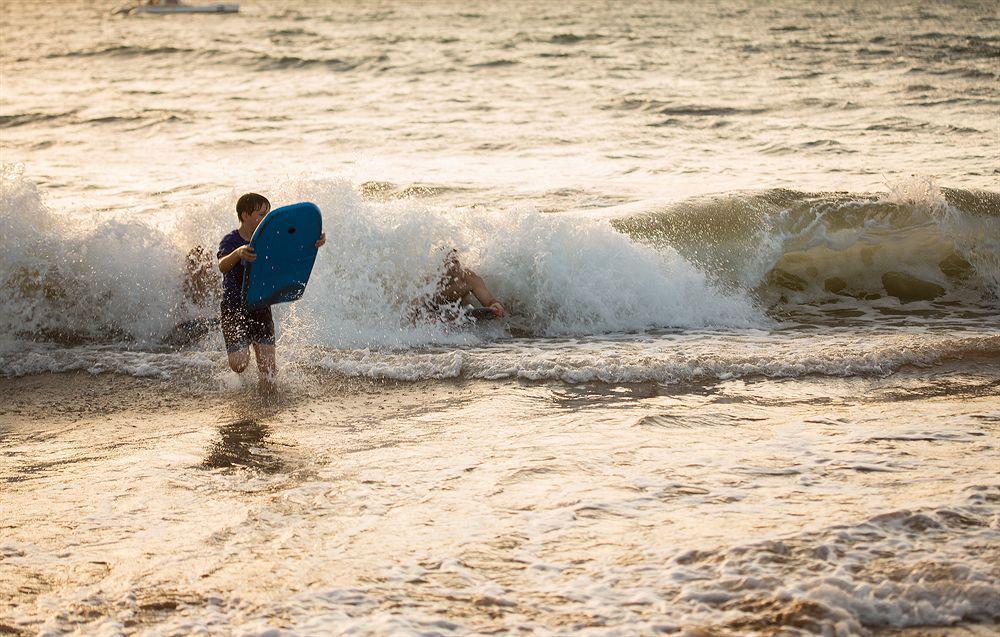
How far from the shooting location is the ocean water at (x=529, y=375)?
3537mm

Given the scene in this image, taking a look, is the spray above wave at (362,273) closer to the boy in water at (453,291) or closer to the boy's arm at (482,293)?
the boy in water at (453,291)

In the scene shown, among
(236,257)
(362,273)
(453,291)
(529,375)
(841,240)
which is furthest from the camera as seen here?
(841,240)

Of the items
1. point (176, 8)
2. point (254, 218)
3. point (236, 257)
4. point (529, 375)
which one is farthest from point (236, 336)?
point (176, 8)

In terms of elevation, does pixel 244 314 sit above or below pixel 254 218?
below

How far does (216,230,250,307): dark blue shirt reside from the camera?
622cm

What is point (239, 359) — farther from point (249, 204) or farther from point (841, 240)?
point (841, 240)

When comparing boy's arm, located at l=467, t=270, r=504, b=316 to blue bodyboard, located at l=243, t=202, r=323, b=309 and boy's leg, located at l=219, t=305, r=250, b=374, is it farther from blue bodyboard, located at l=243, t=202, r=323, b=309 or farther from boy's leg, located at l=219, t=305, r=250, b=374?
boy's leg, located at l=219, t=305, r=250, b=374

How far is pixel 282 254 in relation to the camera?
19.9 ft

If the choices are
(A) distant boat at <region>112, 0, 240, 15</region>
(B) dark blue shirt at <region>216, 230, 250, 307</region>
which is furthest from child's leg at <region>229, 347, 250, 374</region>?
(A) distant boat at <region>112, 0, 240, 15</region>

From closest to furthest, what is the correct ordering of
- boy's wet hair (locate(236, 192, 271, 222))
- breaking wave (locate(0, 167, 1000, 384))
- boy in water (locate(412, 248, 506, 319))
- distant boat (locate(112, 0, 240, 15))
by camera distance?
1. boy's wet hair (locate(236, 192, 271, 222))
2. breaking wave (locate(0, 167, 1000, 384))
3. boy in water (locate(412, 248, 506, 319))
4. distant boat (locate(112, 0, 240, 15))

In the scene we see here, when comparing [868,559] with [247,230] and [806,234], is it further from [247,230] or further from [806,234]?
[806,234]

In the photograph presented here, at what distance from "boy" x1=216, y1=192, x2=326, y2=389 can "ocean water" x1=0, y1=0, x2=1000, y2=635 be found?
206mm

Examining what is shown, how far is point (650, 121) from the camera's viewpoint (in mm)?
16250

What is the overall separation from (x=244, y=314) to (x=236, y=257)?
41 centimetres
